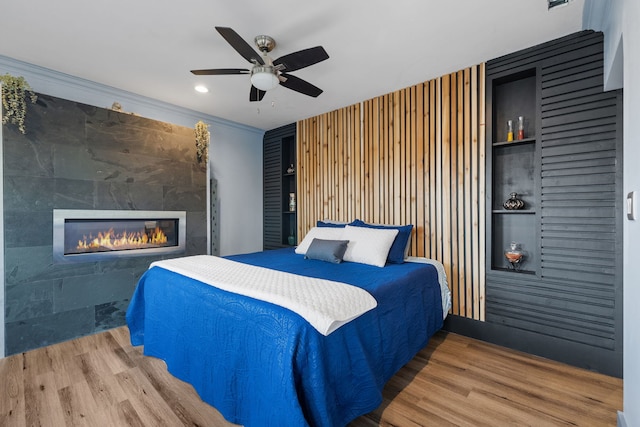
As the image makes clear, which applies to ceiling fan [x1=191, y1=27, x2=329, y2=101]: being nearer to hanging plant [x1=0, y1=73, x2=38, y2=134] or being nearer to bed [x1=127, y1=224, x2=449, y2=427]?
bed [x1=127, y1=224, x2=449, y2=427]

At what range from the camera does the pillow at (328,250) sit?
8.71 ft

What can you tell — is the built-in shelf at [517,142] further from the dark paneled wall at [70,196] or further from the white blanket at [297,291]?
the dark paneled wall at [70,196]

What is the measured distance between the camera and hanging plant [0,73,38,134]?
7.82 ft

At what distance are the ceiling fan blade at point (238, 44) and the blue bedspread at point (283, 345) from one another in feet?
5.26

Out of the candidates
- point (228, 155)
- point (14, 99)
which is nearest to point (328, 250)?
point (228, 155)

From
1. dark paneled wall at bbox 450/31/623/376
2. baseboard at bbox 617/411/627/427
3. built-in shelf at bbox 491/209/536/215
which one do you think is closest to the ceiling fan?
dark paneled wall at bbox 450/31/623/376

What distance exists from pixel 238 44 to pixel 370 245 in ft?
6.37

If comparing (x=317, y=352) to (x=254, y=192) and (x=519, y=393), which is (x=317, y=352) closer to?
(x=519, y=393)

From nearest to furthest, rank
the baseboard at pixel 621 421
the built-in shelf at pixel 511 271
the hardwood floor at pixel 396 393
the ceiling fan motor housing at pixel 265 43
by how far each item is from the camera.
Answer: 1. the baseboard at pixel 621 421
2. the hardwood floor at pixel 396 393
3. the ceiling fan motor housing at pixel 265 43
4. the built-in shelf at pixel 511 271

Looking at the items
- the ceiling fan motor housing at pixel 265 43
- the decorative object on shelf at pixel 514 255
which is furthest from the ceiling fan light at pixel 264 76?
the decorative object on shelf at pixel 514 255

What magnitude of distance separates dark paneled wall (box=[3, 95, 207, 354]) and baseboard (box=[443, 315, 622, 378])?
141 inches

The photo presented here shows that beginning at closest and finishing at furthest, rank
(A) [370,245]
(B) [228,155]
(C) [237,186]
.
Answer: (A) [370,245], (B) [228,155], (C) [237,186]

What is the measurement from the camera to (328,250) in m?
2.70

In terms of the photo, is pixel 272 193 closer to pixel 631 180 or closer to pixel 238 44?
pixel 238 44
